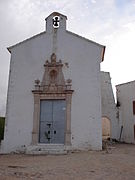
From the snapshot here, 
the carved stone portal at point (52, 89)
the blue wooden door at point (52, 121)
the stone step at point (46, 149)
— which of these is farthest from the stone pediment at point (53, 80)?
the stone step at point (46, 149)

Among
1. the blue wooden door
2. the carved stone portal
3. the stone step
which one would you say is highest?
the carved stone portal

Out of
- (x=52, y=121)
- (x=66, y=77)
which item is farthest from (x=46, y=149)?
(x=66, y=77)

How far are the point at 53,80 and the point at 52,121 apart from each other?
265 centimetres

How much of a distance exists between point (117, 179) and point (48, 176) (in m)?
2.07

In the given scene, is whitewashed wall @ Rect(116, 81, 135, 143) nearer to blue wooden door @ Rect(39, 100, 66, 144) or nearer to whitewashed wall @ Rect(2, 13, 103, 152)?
whitewashed wall @ Rect(2, 13, 103, 152)

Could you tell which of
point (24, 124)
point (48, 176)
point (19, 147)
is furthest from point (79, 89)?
point (48, 176)

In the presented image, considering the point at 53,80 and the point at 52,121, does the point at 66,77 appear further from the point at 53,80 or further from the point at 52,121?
the point at 52,121

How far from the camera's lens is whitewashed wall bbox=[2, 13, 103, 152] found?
1550 cm

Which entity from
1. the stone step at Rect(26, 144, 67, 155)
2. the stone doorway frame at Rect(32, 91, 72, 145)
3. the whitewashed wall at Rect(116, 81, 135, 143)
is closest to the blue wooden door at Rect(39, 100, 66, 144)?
the stone doorway frame at Rect(32, 91, 72, 145)

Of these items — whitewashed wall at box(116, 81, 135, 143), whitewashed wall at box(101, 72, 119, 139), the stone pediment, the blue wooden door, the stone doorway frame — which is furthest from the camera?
whitewashed wall at box(101, 72, 119, 139)

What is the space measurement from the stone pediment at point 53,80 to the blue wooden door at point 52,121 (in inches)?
30.9

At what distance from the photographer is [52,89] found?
1631 centimetres

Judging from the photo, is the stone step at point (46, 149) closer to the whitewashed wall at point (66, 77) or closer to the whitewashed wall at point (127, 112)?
the whitewashed wall at point (66, 77)

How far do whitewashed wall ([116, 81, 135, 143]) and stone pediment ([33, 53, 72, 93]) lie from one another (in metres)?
10.1
